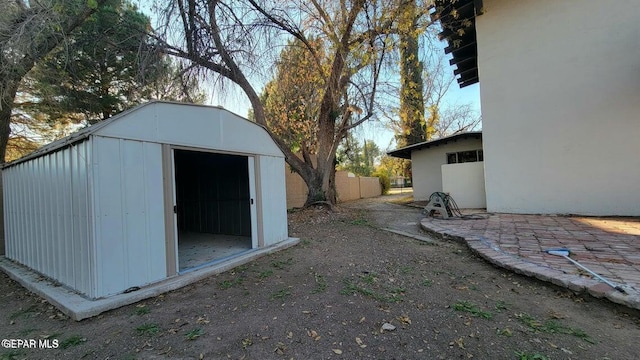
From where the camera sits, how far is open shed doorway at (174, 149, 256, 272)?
6531 millimetres

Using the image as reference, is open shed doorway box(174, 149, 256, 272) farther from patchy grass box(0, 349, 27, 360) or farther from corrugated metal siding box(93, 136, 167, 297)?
patchy grass box(0, 349, 27, 360)

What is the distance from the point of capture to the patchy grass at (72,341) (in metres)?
2.46

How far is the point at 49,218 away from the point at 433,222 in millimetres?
7100

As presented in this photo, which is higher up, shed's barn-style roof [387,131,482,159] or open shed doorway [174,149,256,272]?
shed's barn-style roof [387,131,482,159]

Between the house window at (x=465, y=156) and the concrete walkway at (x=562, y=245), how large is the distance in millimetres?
4624

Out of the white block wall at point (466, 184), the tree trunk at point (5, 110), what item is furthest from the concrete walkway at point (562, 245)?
the tree trunk at point (5, 110)

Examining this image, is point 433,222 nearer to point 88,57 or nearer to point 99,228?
point 99,228

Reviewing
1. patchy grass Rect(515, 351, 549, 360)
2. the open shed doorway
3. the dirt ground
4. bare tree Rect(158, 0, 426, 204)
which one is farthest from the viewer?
the open shed doorway

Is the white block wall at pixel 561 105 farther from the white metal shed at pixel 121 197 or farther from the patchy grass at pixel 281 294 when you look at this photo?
the patchy grass at pixel 281 294

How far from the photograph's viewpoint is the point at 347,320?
2682mm

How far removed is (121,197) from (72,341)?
143 centimetres

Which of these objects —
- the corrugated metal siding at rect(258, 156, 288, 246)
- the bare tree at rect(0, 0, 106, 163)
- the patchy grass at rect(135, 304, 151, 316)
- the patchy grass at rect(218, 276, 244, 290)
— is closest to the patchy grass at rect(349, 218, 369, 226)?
the corrugated metal siding at rect(258, 156, 288, 246)

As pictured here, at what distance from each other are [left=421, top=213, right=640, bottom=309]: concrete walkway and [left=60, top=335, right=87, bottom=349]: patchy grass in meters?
4.65

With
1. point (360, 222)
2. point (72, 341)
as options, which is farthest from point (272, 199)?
point (72, 341)
